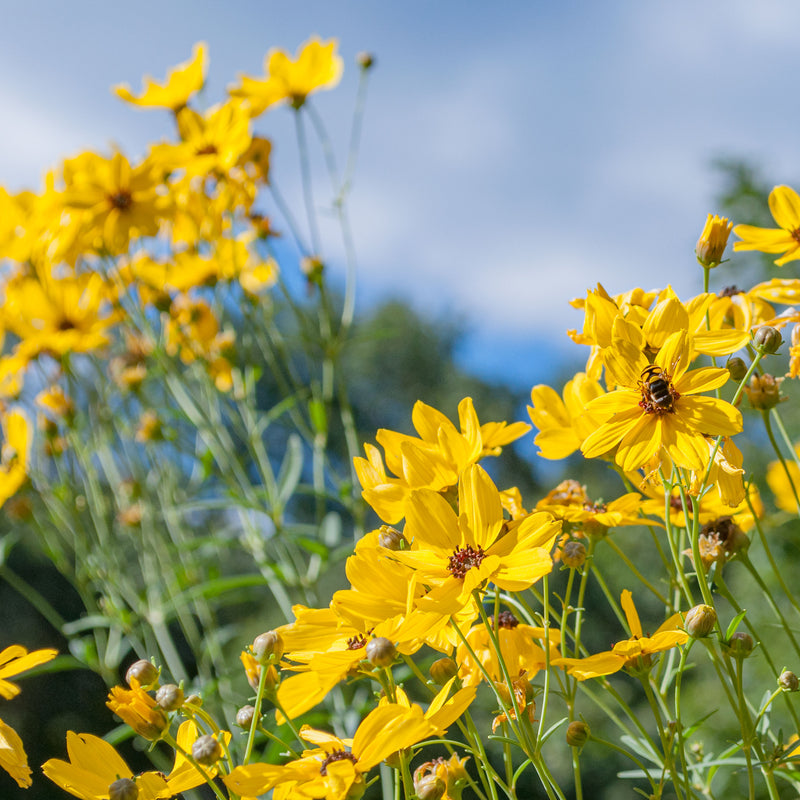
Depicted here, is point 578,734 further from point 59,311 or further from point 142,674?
point 59,311

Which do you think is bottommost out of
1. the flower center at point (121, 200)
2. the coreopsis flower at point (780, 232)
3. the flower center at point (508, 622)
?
the flower center at point (508, 622)

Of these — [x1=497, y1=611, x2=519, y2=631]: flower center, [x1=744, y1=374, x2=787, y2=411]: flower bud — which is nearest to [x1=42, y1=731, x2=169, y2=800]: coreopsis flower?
[x1=497, y1=611, x2=519, y2=631]: flower center

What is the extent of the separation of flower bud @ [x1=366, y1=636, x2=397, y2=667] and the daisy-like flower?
0.15m

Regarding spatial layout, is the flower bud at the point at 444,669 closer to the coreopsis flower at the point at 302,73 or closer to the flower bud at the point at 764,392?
the flower bud at the point at 764,392

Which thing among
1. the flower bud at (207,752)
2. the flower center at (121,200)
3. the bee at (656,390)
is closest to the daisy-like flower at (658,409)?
the bee at (656,390)

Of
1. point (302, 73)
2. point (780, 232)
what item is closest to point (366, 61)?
point (302, 73)

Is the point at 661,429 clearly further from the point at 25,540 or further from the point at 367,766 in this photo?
the point at 25,540

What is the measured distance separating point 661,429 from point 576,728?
0.19 meters

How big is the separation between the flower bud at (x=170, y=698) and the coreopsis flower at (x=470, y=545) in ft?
0.46

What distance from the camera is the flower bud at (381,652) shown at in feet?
1.34

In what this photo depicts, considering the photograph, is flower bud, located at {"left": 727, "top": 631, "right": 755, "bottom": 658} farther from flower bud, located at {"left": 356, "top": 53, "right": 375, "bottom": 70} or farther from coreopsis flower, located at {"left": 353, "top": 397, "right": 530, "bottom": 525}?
flower bud, located at {"left": 356, "top": 53, "right": 375, "bottom": 70}

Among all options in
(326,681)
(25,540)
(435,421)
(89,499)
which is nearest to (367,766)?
(326,681)

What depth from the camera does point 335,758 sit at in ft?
1.40

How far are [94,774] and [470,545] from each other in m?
0.24
